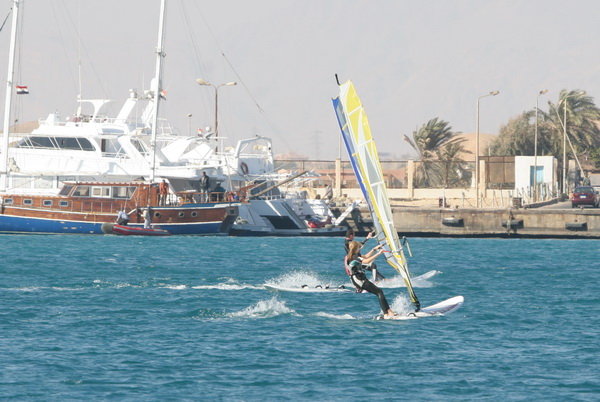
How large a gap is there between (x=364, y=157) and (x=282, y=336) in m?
4.35

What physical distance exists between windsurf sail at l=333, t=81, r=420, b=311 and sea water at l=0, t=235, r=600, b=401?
203 cm

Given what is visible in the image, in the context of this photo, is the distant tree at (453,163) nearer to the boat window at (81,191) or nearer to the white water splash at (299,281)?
the boat window at (81,191)

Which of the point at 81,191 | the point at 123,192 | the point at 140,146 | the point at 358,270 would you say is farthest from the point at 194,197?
the point at 358,270

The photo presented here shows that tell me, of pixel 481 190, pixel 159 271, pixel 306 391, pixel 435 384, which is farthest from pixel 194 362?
pixel 481 190

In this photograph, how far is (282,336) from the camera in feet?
72.0

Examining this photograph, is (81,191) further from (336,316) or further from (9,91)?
(336,316)

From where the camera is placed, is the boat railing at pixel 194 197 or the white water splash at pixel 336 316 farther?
the boat railing at pixel 194 197

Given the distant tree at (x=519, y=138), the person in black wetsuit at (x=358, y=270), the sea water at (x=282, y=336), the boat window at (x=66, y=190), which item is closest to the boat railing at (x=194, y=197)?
the boat window at (x=66, y=190)

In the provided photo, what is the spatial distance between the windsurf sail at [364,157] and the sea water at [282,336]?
2030 mm

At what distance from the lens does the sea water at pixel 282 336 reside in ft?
57.0

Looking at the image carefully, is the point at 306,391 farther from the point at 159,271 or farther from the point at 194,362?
the point at 159,271

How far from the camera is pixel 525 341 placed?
853 inches

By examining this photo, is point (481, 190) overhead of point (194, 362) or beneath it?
overhead

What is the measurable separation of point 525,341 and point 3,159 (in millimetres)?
41162
